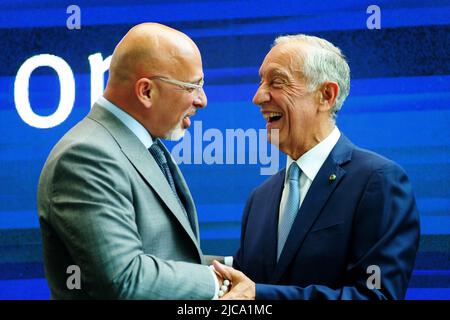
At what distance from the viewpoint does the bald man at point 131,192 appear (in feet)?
8.30

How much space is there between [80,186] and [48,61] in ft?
4.92

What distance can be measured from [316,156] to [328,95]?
262 mm

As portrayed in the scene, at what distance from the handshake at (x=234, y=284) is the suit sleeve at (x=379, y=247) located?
0.04 metres

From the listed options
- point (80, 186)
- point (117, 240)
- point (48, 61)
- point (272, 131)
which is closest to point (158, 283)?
point (117, 240)

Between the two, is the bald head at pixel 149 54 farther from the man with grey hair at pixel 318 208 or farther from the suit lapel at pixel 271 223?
the suit lapel at pixel 271 223

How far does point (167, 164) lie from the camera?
2979mm

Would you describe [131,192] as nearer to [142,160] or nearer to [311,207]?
[142,160]

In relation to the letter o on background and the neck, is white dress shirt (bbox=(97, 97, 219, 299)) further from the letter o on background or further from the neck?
the letter o on background

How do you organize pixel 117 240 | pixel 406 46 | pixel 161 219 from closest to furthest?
1. pixel 117 240
2. pixel 161 219
3. pixel 406 46

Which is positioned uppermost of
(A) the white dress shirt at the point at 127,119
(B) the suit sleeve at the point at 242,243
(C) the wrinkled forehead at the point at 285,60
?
(C) the wrinkled forehead at the point at 285,60

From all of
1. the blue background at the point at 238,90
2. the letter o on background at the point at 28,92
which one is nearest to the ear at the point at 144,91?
the blue background at the point at 238,90

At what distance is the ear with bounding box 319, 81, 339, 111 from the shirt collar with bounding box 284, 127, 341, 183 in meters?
0.11

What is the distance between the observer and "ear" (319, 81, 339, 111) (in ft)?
10.7
